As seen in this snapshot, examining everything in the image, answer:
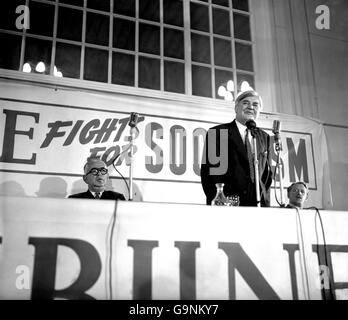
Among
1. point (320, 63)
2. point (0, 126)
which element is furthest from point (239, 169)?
point (320, 63)

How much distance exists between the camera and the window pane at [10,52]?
3211 millimetres

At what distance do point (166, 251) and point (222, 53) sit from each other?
2.96 m

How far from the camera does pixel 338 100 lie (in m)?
3.99

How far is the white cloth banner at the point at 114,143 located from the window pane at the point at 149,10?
1.10 metres

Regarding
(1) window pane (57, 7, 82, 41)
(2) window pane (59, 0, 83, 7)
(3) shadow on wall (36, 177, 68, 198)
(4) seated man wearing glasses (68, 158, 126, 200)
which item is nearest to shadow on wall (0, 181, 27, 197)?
Result: (3) shadow on wall (36, 177, 68, 198)

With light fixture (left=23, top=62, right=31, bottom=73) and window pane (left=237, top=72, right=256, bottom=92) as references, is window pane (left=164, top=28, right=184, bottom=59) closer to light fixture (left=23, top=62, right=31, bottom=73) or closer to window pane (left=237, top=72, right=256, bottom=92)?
window pane (left=237, top=72, right=256, bottom=92)

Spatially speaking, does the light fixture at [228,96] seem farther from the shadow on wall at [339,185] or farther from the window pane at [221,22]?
the shadow on wall at [339,185]

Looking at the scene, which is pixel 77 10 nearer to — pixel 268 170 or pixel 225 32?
pixel 225 32

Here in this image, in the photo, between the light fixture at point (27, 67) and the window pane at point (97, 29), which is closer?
the light fixture at point (27, 67)

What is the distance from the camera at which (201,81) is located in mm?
3857

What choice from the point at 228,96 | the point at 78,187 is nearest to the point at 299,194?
the point at 78,187

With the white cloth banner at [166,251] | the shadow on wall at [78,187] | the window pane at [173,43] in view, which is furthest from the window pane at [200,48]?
the white cloth banner at [166,251]

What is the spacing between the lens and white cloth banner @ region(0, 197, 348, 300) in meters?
1.34

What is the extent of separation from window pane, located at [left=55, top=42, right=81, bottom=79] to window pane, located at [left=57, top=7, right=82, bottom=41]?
0.30 ft
